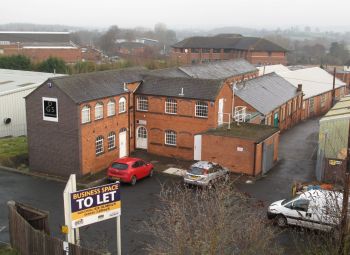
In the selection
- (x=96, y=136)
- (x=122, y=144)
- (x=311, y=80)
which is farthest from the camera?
(x=311, y=80)

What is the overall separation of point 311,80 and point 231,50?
4115cm

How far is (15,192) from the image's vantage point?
26234 mm

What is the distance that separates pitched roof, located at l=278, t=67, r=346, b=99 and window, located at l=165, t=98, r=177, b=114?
2588cm

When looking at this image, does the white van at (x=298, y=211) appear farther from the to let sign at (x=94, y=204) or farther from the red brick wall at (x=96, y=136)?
the red brick wall at (x=96, y=136)

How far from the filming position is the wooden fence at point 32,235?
15.1 meters

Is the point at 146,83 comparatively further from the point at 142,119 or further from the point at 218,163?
the point at 218,163

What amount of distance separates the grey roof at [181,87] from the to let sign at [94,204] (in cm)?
1721

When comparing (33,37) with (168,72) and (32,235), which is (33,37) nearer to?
(168,72)

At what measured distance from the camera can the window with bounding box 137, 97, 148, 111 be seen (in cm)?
3412

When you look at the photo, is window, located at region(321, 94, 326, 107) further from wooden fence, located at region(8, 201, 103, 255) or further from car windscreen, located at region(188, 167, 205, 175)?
wooden fence, located at region(8, 201, 103, 255)

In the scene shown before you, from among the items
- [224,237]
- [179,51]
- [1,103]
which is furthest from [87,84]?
[179,51]

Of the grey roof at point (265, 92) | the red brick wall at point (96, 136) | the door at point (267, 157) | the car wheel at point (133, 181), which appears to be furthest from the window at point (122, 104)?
the grey roof at point (265, 92)

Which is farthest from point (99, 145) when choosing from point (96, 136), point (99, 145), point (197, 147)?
point (197, 147)

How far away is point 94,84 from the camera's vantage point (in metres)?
30.7
